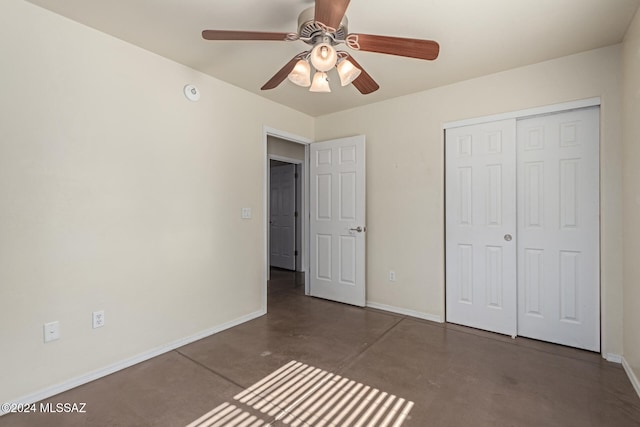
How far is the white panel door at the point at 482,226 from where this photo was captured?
2838 millimetres

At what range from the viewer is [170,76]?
103 inches

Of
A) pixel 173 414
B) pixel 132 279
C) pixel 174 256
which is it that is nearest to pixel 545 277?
pixel 173 414

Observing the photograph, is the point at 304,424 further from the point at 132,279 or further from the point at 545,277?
the point at 545,277

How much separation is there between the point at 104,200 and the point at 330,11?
6.54 ft

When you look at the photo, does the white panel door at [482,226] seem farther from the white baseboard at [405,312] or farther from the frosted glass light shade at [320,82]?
the frosted glass light shade at [320,82]

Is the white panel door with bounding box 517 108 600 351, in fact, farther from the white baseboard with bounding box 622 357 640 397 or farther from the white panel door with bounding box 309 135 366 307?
the white panel door with bounding box 309 135 366 307

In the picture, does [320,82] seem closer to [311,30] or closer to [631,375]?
[311,30]

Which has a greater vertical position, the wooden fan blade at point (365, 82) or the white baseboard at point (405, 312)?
the wooden fan blade at point (365, 82)

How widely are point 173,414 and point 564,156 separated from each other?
3.47 meters

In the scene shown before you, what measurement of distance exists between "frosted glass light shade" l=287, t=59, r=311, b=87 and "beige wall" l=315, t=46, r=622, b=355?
1644mm

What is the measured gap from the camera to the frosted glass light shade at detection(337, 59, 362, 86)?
2037 mm

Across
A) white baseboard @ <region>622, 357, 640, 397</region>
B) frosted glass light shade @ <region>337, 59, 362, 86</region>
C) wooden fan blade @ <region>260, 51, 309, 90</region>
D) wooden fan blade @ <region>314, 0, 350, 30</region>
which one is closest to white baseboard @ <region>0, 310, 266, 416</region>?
wooden fan blade @ <region>260, 51, 309, 90</region>

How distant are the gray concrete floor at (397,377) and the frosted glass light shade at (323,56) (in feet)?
6.94

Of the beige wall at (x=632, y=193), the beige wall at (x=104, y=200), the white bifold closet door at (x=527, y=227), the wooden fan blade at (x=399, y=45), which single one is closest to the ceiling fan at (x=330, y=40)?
the wooden fan blade at (x=399, y=45)
